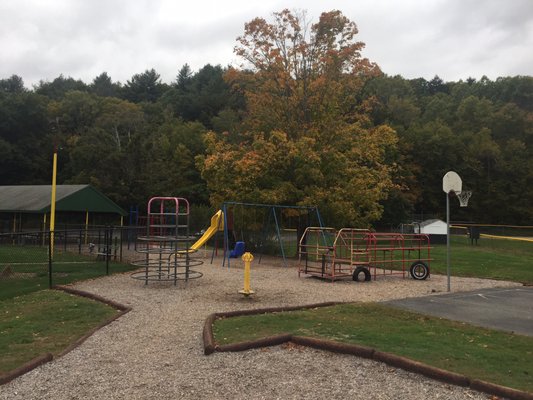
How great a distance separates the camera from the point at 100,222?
39969 millimetres

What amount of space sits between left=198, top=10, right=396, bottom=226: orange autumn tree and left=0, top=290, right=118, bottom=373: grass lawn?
36.4 ft

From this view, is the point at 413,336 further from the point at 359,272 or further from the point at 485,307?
the point at 359,272

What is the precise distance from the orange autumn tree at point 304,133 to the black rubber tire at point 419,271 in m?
5.29

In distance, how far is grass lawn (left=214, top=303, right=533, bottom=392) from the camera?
5629 millimetres

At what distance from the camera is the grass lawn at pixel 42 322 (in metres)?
6.88

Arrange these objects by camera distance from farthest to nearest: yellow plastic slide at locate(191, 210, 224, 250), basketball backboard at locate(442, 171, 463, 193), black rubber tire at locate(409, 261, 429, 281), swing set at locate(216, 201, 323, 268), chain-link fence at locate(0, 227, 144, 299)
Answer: swing set at locate(216, 201, 323, 268) → yellow plastic slide at locate(191, 210, 224, 250) → black rubber tire at locate(409, 261, 429, 281) → basketball backboard at locate(442, 171, 463, 193) → chain-link fence at locate(0, 227, 144, 299)

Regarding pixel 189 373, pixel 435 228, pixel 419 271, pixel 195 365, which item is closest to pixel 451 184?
pixel 419 271

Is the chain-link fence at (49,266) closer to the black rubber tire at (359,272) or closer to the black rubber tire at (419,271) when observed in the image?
the black rubber tire at (359,272)

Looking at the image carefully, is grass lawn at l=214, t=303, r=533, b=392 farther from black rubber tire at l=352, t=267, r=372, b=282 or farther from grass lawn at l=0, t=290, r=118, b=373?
black rubber tire at l=352, t=267, r=372, b=282

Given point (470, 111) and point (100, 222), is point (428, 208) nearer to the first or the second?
point (470, 111)

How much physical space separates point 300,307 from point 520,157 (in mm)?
64895

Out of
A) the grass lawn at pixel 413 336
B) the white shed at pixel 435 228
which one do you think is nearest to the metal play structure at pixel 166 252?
the grass lawn at pixel 413 336

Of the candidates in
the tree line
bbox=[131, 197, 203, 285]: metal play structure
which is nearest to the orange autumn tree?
the tree line

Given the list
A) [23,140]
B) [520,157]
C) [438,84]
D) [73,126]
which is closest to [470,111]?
[520,157]
